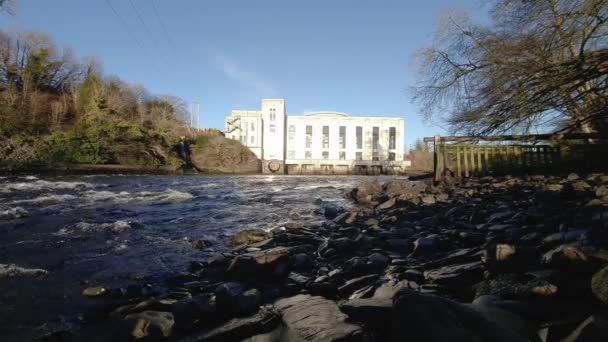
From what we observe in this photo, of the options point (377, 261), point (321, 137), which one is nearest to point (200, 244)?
point (377, 261)

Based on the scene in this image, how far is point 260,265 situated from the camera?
299cm

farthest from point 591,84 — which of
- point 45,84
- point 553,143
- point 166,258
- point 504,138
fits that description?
point 45,84

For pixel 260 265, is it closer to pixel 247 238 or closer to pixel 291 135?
pixel 247 238

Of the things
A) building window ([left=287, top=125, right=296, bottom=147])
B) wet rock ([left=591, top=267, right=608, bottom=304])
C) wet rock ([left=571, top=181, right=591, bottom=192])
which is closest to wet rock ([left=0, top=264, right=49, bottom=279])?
wet rock ([left=591, top=267, right=608, bottom=304])

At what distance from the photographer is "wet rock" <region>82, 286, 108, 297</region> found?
258cm

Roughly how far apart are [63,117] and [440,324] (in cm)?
4153

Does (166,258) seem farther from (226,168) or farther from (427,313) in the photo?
(226,168)

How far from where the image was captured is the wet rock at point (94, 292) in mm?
2584

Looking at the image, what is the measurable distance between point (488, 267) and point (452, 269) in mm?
251

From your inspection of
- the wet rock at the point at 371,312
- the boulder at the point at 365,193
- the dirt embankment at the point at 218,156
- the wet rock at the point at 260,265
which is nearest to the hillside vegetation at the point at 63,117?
the dirt embankment at the point at 218,156

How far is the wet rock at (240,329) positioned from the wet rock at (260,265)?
103 cm

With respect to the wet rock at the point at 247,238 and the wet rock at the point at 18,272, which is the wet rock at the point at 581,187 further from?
the wet rock at the point at 18,272

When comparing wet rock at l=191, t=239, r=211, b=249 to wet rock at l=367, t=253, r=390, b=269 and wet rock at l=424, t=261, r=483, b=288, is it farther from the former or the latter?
wet rock at l=424, t=261, r=483, b=288

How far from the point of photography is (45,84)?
3612 cm
